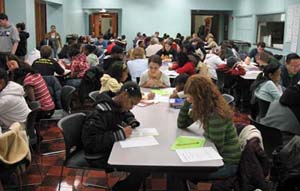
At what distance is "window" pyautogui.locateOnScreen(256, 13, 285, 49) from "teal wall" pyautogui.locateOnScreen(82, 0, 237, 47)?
3483 millimetres

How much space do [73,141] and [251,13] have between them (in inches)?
446

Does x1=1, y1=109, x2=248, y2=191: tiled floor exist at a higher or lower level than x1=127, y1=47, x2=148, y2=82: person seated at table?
lower

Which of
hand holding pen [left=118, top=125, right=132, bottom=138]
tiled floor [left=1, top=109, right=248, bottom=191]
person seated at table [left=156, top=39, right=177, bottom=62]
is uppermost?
person seated at table [left=156, top=39, right=177, bottom=62]

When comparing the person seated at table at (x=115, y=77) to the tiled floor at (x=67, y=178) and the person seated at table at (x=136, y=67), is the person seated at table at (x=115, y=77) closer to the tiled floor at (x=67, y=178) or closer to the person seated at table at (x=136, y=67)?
the tiled floor at (x=67, y=178)

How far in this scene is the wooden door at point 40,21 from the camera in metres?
11.1

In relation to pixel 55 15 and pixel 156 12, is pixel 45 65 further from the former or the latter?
pixel 156 12

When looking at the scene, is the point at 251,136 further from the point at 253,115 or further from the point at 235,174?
the point at 253,115

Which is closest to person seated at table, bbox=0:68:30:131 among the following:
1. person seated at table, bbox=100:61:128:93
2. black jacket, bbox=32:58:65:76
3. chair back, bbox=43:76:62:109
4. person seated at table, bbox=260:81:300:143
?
person seated at table, bbox=100:61:128:93

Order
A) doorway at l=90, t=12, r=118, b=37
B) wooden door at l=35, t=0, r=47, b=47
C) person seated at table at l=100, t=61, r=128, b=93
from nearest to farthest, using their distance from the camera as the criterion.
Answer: person seated at table at l=100, t=61, r=128, b=93 → wooden door at l=35, t=0, r=47, b=47 → doorway at l=90, t=12, r=118, b=37

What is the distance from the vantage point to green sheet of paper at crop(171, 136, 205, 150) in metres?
2.45

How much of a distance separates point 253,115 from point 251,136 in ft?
7.88

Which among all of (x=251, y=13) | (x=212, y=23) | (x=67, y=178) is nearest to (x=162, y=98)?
(x=67, y=178)

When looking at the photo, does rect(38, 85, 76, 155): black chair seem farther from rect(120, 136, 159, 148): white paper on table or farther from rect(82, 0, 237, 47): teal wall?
rect(82, 0, 237, 47): teal wall

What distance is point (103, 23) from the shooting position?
16.5m
